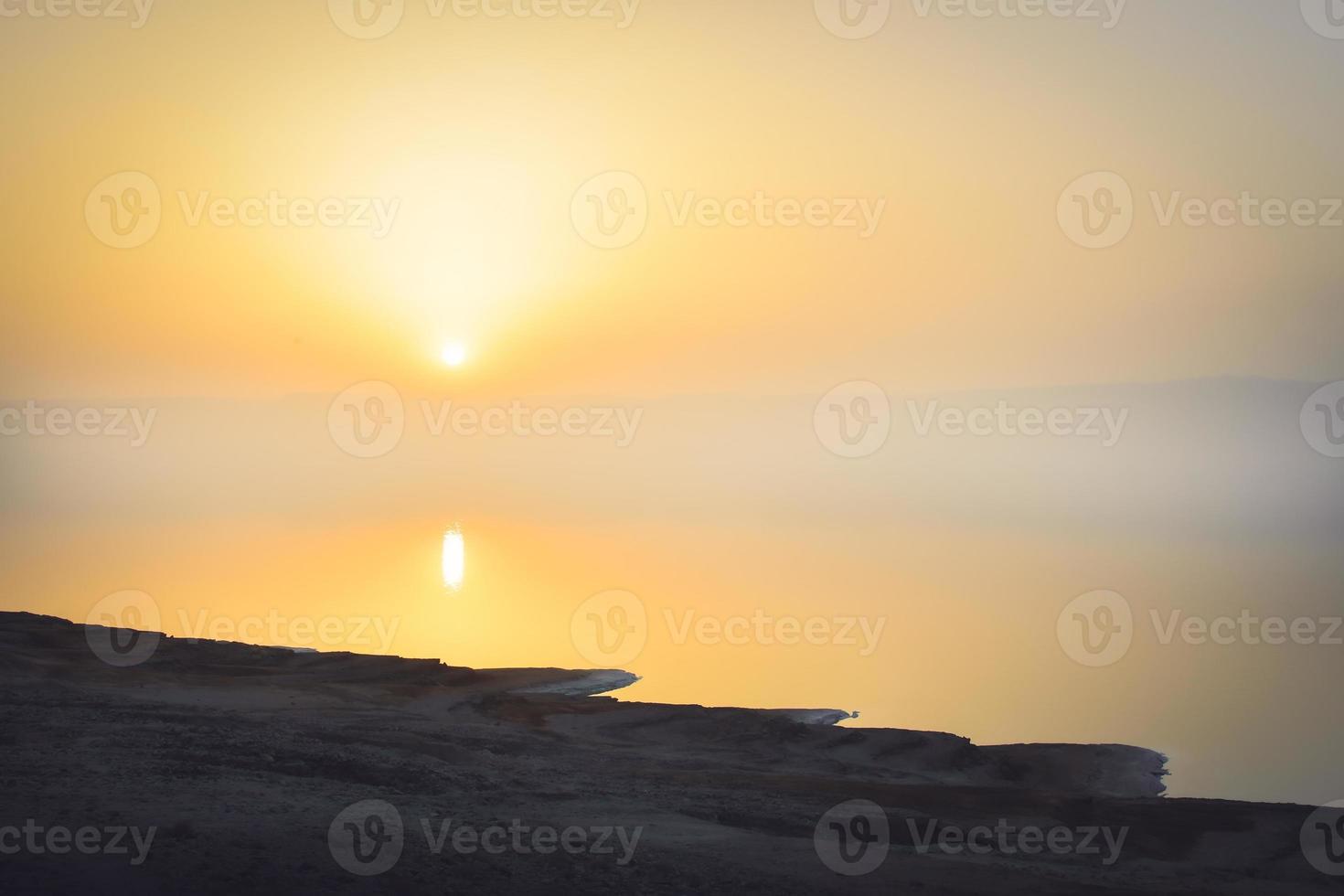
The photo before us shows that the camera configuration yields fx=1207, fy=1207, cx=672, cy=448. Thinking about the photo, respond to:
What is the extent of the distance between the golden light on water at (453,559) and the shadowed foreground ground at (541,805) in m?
18.8

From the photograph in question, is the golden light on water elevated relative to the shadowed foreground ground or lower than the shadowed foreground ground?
elevated

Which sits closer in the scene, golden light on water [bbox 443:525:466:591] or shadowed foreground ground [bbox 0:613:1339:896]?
shadowed foreground ground [bbox 0:613:1339:896]

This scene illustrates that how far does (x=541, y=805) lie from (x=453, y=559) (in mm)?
32767

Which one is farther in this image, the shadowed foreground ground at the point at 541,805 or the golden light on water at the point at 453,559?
the golden light on water at the point at 453,559

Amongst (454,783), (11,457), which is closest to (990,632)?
(454,783)

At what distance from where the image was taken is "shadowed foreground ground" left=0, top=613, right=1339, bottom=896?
9.84 m

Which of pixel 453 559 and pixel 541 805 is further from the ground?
pixel 453 559

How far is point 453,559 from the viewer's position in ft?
145

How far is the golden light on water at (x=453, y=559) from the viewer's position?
37.7 m

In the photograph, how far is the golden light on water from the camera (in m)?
37.7

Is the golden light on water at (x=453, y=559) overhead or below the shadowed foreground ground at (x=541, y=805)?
overhead

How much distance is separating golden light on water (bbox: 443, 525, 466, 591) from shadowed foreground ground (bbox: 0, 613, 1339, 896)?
18.8m

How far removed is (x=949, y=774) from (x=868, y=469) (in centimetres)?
14346

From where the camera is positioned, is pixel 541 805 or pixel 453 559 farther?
pixel 453 559
